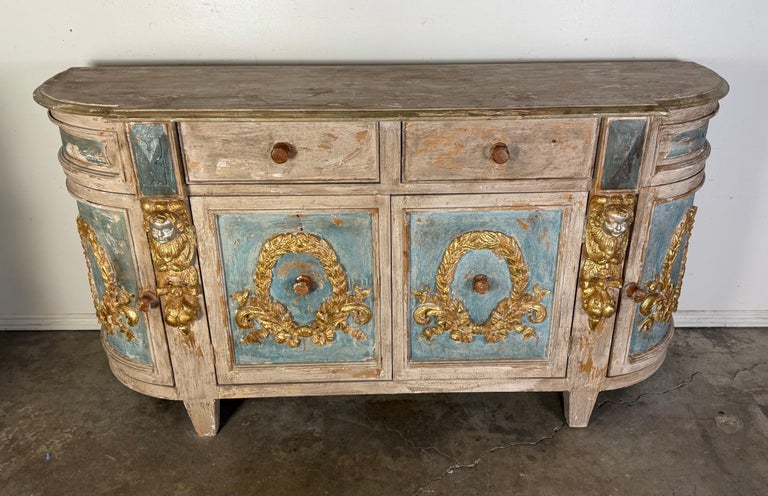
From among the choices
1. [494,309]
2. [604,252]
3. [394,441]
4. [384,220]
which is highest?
[384,220]

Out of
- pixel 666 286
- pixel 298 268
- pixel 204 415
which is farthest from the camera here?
pixel 204 415

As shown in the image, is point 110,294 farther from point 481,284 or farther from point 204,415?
point 481,284

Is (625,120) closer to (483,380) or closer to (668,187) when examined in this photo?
(668,187)

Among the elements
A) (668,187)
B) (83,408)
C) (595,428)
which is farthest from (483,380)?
(83,408)

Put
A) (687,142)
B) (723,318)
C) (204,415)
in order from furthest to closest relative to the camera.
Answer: (723,318) < (204,415) < (687,142)

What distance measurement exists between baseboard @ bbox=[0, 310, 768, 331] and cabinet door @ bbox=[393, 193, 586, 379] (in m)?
1.01

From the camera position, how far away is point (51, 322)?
287 centimetres

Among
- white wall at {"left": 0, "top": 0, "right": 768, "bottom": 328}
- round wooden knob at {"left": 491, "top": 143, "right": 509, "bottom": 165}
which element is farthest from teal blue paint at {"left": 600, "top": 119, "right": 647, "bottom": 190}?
white wall at {"left": 0, "top": 0, "right": 768, "bottom": 328}

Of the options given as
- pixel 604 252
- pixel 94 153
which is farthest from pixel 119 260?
pixel 604 252

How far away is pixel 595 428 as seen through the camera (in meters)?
2.33

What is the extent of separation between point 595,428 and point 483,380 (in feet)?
1.57

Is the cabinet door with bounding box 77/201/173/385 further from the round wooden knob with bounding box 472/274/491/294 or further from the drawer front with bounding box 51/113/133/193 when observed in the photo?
the round wooden knob with bounding box 472/274/491/294

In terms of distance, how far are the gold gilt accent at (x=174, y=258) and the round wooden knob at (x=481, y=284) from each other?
0.87m

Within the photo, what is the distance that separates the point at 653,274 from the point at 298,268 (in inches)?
45.5
